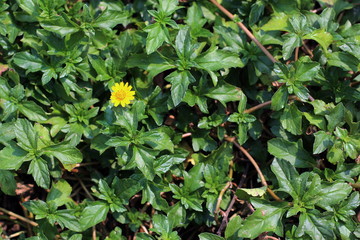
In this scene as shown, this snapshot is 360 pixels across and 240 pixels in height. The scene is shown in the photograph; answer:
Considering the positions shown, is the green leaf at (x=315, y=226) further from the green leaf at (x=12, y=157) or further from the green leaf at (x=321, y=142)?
the green leaf at (x=12, y=157)

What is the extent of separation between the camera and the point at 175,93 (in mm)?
2863

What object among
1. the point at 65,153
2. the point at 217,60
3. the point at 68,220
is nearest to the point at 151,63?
the point at 217,60

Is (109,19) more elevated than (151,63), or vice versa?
(109,19)

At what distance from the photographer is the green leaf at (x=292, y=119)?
3.00 meters

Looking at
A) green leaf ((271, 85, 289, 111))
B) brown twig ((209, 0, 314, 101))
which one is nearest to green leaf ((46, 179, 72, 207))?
green leaf ((271, 85, 289, 111))

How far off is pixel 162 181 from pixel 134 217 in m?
0.33

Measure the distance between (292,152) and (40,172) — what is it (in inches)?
65.5

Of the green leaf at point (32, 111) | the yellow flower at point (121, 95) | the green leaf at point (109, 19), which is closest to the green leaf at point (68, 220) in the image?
the green leaf at point (32, 111)

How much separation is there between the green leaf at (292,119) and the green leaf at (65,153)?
1.37 metres

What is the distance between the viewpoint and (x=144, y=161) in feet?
9.29

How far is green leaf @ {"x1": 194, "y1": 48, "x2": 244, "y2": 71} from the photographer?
2.98m

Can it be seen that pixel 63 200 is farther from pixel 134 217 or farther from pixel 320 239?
pixel 320 239

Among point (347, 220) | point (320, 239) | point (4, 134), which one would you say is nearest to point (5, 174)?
point (4, 134)

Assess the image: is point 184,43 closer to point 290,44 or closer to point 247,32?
point 247,32
